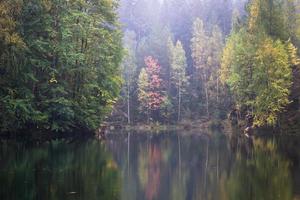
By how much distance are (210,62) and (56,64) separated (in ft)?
151

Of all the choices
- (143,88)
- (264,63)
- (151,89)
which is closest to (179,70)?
(151,89)

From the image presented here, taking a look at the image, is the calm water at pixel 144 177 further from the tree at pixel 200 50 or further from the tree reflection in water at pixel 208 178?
the tree at pixel 200 50

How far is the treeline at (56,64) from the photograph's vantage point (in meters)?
25.9

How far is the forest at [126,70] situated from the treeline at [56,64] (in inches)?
2.9

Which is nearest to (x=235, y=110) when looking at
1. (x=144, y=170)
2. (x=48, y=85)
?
(x=48, y=85)

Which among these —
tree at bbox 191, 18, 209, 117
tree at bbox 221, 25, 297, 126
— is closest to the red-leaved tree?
tree at bbox 191, 18, 209, 117

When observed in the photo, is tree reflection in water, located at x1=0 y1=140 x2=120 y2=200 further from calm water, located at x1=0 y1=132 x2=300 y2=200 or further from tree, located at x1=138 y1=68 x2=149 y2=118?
tree, located at x1=138 y1=68 x2=149 y2=118

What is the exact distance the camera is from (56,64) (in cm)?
3169

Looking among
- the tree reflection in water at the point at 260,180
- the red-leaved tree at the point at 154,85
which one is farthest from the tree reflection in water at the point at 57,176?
the red-leaved tree at the point at 154,85

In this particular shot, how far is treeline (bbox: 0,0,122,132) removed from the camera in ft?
85.0

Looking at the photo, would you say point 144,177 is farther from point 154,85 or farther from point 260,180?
point 154,85

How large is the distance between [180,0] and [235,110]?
1953 inches

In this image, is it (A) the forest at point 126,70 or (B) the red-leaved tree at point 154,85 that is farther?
(B) the red-leaved tree at point 154,85

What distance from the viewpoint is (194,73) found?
79.2 m
